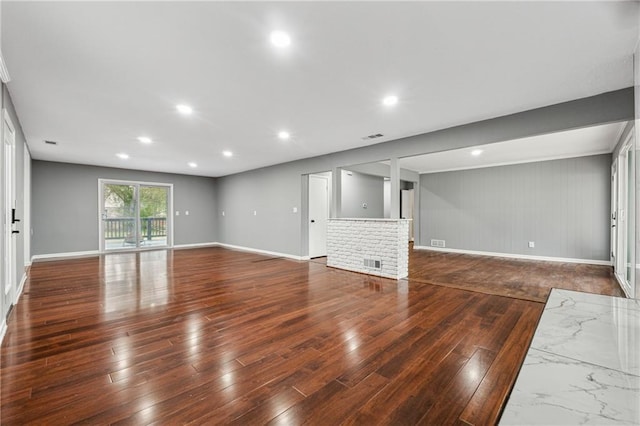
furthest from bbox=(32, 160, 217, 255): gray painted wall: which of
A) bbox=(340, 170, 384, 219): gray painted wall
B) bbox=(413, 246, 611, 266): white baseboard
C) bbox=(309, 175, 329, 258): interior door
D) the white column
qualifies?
bbox=(413, 246, 611, 266): white baseboard

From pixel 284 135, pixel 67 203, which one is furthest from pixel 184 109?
pixel 67 203

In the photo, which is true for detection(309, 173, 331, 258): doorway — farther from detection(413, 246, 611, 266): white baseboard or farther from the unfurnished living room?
detection(413, 246, 611, 266): white baseboard

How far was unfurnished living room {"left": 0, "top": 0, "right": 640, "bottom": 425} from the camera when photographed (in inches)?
66.3

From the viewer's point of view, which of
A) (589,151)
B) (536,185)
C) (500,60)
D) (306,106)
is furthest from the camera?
(536,185)

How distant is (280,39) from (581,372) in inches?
96.7

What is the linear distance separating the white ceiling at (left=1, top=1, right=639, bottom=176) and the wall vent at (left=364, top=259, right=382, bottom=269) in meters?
2.36

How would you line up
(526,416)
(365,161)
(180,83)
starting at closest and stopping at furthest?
(526,416), (180,83), (365,161)

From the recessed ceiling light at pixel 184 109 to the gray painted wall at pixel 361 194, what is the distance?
4.34 m

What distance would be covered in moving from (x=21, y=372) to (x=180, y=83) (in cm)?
271

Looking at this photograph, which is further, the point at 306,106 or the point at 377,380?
the point at 306,106

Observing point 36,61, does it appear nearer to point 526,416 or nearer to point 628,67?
point 526,416

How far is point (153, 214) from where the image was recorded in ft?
29.4

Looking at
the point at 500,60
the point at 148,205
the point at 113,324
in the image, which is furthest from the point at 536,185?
the point at 148,205

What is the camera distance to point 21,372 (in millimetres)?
2066
